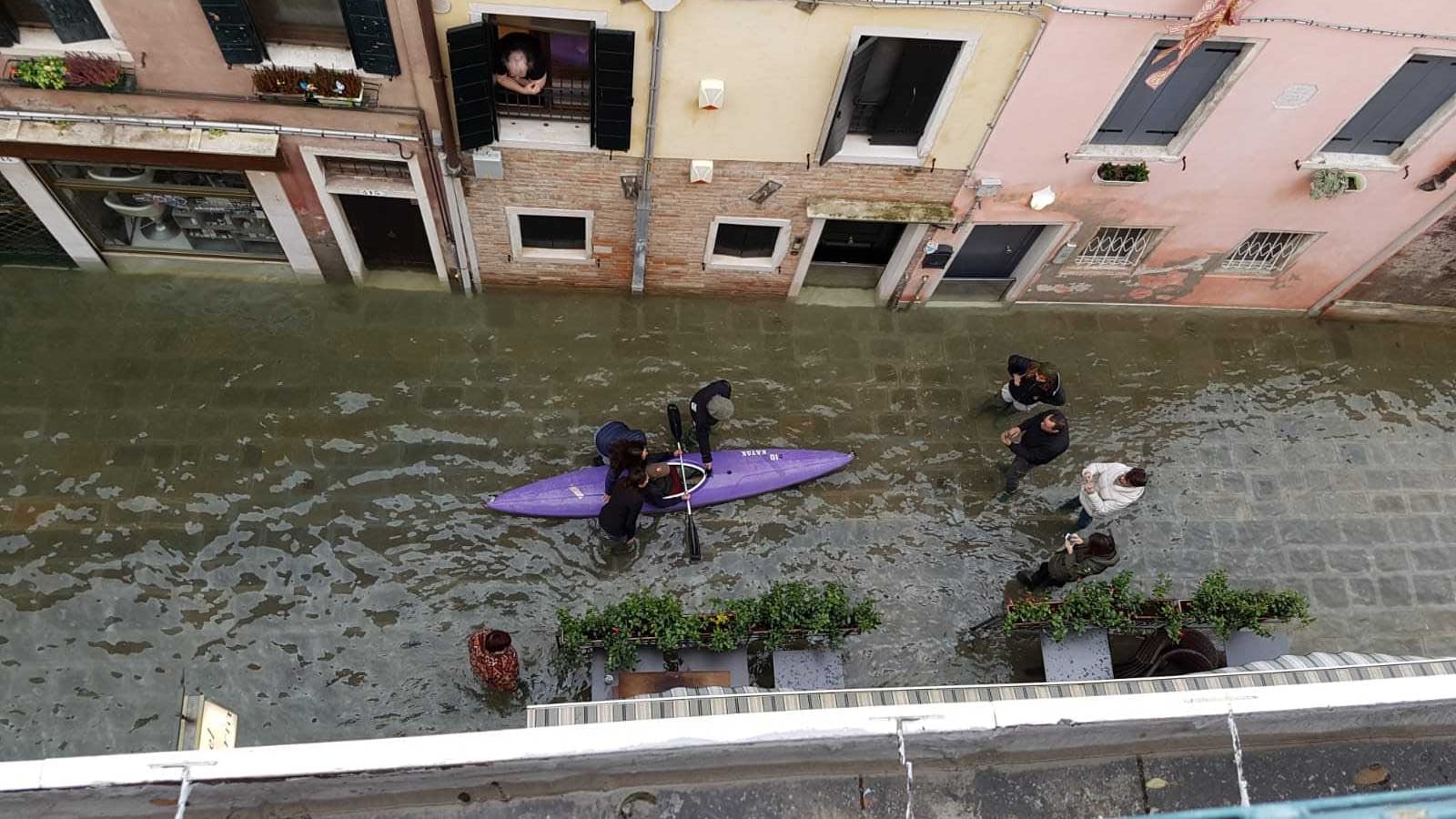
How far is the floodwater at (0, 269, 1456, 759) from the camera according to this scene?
31.3ft

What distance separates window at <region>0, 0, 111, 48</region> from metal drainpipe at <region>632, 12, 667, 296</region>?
512 centimetres

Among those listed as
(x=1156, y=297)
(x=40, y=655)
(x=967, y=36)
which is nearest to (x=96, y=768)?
(x=40, y=655)

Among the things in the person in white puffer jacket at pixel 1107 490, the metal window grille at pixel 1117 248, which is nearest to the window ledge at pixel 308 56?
the person in white puffer jacket at pixel 1107 490

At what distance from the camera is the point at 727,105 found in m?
9.38

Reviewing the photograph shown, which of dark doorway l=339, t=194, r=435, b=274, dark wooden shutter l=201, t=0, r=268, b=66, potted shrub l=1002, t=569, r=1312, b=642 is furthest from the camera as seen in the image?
dark doorway l=339, t=194, r=435, b=274

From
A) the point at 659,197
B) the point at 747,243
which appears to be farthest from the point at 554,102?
the point at 747,243

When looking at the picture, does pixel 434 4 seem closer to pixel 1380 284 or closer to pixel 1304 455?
pixel 1304 455

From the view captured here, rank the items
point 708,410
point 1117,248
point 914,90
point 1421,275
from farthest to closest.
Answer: point 1421,275
point 1117,248
point 708,410
point 914,90

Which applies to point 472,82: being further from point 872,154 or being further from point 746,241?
point 872,154

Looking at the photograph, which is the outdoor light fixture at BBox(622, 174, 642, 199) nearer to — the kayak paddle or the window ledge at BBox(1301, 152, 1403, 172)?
the kayak paddle

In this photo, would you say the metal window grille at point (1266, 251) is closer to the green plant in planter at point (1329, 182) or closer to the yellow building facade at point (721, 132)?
the green plant in planter at point (1329, 182)

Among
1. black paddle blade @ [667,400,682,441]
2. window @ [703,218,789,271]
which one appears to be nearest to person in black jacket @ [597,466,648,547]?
black paddle blade @ [667,400,682,441]

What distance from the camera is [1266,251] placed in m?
12.4

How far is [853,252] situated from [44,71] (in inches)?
363
